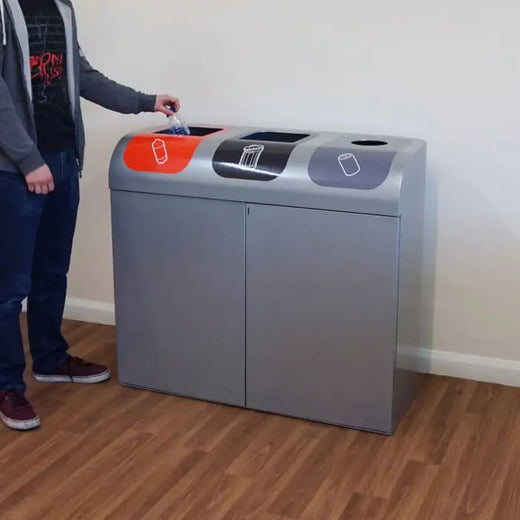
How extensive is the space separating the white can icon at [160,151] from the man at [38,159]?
18 centimetres

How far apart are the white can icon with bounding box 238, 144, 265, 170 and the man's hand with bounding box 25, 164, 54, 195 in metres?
0.55

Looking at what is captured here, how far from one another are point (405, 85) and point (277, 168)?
59 centimetres

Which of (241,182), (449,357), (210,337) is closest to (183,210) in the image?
(241,182)

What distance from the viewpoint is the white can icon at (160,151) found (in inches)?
103

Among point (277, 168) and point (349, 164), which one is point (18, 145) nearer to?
point (277, 168)

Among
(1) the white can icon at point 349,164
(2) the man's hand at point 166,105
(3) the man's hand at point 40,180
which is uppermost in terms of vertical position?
(2) the man's hand at point 166,105

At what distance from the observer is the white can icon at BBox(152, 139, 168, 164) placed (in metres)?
2.62

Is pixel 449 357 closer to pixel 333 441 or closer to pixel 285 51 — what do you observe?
pixel 333 441

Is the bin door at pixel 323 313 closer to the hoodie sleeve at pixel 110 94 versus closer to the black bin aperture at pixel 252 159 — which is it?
the black bin aperture at pixel 252 159

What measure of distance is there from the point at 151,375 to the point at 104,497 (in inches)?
25.4

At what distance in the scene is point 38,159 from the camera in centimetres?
239

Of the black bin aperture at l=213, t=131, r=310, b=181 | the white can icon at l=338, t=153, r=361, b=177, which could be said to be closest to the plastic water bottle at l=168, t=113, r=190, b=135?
the black bin aperture at l=213, t=131, r=310, b=181

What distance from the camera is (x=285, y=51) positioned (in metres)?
2.90

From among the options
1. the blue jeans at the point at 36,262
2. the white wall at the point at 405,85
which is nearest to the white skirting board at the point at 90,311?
the blue jeans at the point at 36,262
